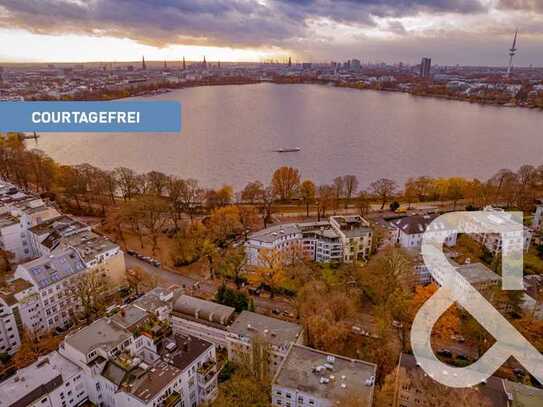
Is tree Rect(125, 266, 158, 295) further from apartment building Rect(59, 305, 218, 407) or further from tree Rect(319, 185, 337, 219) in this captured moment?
tree Rect(319, 185, 337, 219)

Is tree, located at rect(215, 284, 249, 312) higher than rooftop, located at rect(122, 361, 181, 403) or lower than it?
lower

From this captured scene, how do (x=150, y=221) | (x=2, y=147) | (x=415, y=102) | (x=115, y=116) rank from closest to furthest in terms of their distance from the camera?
(x=115, y=116)
(x=150, y=221)
(x=2, y=147)
(x=415, y=102)

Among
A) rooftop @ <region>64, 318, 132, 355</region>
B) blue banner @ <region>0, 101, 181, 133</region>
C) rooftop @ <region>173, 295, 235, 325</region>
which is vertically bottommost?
rooftop @ <region>173, 295, 235, 325</region>

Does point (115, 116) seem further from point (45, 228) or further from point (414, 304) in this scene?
point (414, 304)

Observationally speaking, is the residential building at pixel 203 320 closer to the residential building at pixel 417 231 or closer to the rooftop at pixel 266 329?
the rooftop at pixel 266 329

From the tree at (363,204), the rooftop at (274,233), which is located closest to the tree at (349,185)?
the tree at (363,204)

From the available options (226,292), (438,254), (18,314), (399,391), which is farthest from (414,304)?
(18,314)

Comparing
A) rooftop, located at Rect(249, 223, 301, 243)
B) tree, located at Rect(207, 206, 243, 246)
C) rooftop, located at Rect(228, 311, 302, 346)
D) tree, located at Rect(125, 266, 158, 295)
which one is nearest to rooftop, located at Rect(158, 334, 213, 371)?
rooftop, located at Rect(228, 311, 302, 346)
